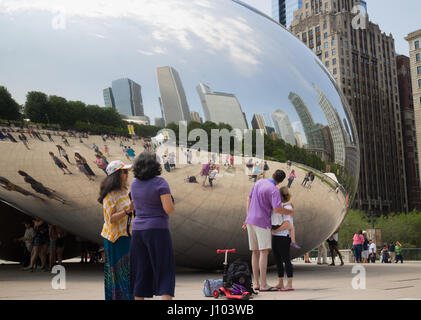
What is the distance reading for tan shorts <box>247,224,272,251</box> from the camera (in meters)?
6.05

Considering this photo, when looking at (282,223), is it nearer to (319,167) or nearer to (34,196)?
(319,167)

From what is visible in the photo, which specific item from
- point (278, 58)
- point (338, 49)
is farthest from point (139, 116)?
point (338, 49)

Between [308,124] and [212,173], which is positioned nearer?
[212,173]

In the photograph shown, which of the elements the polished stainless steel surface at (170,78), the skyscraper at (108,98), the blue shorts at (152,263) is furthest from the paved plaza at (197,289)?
the skyscraper at (108,98)

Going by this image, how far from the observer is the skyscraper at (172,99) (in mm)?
6574

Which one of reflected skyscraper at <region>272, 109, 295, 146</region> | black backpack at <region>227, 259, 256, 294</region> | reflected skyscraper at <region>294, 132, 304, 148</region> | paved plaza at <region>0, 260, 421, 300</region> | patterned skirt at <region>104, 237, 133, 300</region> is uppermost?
reflected skyscraper at <region>272, 109, 295, 146</region>

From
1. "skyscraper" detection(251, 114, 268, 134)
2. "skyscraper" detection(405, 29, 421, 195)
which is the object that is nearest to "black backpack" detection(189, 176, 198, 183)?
Result: "skyscraper" detection(251, 114, 268, 134)

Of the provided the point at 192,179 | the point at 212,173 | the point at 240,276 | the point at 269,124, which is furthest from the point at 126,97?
the point at 240,276

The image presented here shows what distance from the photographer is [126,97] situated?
6637 millimetres

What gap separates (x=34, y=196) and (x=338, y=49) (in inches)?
3608

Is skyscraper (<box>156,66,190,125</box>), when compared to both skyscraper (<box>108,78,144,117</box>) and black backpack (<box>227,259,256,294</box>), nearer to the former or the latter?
skyscraper (<box>108,78,144,117</box>)

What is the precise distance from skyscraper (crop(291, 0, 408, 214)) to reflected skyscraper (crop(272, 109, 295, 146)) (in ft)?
283

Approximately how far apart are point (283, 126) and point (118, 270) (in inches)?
142

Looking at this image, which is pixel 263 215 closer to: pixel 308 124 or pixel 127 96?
pixel 308 124
